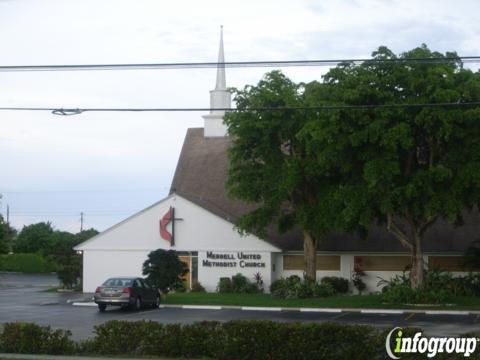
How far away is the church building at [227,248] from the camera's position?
45781 millimetres

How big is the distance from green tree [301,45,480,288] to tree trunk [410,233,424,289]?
134 centimetres

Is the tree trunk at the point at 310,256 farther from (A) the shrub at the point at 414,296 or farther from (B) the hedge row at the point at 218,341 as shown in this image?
(B) the hedge row at the point at 218,341

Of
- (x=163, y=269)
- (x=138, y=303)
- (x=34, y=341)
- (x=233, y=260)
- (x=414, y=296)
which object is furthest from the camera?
(x=233, y=260)

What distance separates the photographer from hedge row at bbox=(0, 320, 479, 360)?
1748 centimetres

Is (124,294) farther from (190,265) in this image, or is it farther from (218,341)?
(218,341)

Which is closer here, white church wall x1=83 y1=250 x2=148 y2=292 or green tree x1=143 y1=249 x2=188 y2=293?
green tree x1=143 y1=249 x2=188 y2=293

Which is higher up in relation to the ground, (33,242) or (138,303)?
(33,242)

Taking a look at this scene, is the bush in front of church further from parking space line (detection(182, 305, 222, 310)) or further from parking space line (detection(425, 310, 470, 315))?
parking space line (detection(425, 310, 470, 315))

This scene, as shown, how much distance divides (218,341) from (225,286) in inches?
1067

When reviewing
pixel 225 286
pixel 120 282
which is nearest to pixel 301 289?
pixel 225 286

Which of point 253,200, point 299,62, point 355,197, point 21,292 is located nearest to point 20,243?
point 21,292

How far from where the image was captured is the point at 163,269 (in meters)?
39.8

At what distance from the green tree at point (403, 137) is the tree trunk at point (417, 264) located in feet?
4.40

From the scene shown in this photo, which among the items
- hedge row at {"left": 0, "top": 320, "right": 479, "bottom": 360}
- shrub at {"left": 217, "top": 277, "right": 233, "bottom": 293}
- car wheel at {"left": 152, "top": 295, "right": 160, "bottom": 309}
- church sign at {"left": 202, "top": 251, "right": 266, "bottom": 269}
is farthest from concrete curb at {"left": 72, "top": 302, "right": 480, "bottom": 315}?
hedge row at {"left": 0, "top": 320, "right": 479, "bottom": 360}
